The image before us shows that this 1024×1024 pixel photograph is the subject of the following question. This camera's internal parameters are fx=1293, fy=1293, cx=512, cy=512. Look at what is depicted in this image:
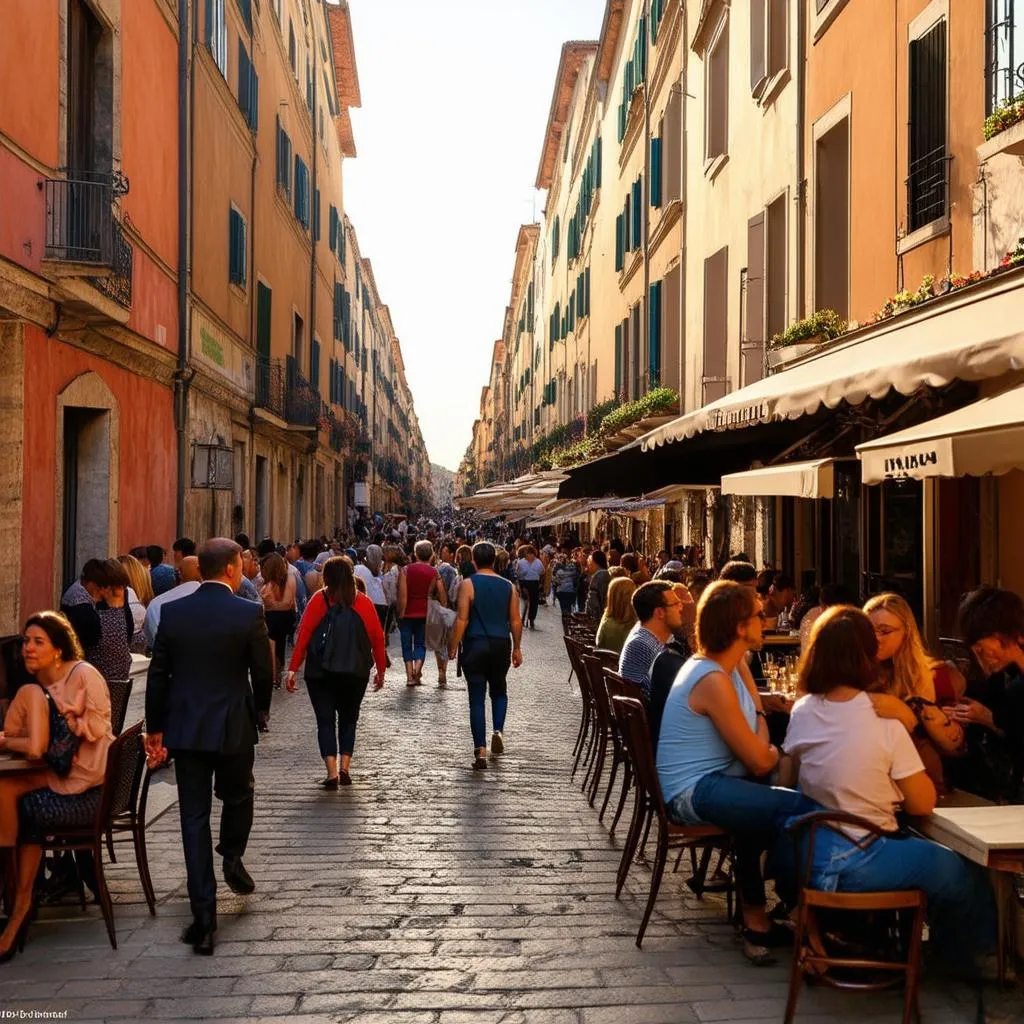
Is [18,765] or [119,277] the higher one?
[119,277]

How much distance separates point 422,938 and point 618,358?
2411cm

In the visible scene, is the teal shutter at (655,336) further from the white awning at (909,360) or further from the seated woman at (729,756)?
the seated woman at (729,756)

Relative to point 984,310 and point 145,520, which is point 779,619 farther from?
point 145,520

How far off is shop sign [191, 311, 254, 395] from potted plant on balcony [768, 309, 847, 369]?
8.52 metres

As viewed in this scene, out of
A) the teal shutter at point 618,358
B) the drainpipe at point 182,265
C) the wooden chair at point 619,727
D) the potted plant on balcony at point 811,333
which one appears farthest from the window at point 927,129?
the teal shutter at point 618,358

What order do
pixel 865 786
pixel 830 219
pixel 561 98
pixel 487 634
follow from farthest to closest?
1. pixel 561 98
2. pixel 830 219
3. pixel 487 634
4. pixel 865 786

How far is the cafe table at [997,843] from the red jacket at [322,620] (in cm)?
479

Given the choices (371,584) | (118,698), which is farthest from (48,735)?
(371,584)

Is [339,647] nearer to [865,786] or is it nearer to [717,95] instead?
[865,786]

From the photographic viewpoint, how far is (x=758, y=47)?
15945 millimetres

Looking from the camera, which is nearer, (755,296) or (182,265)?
(755,296)

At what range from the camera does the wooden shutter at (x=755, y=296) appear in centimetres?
1562

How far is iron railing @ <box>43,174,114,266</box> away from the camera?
10938mm

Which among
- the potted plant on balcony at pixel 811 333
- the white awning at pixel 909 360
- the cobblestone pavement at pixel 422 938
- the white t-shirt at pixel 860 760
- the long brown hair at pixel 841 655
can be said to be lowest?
the cobblestone pavement at pixel 422 938
